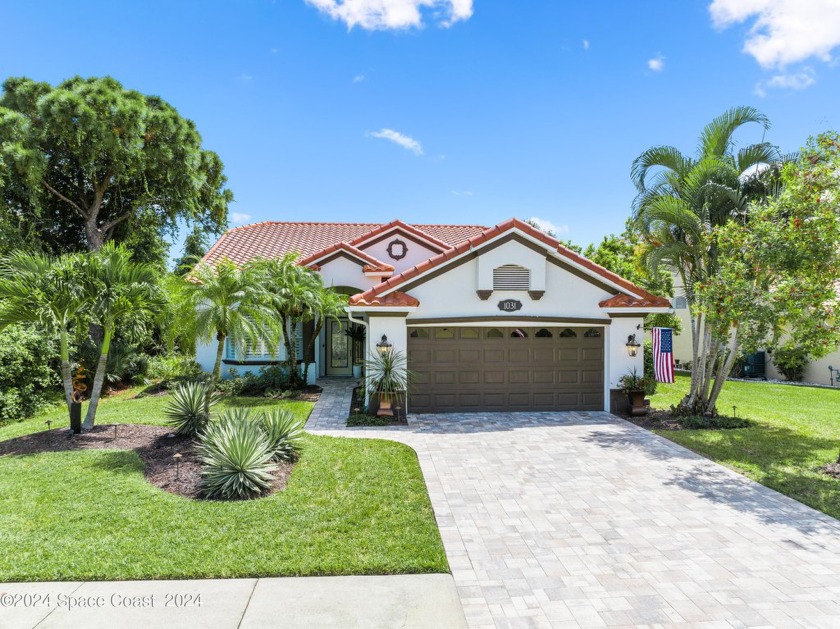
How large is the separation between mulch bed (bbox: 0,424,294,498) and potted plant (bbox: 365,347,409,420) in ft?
14.6

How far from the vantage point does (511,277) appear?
1380 cm

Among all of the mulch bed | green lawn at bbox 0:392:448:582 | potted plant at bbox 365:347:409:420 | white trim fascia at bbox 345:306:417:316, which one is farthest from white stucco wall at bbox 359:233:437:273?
green lawn at bbox 0:392:448:582

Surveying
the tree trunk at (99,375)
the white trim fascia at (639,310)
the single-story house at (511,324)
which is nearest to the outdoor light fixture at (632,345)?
the single-story house at (511,324)

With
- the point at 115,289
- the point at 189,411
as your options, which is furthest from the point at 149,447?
the point at 115,289

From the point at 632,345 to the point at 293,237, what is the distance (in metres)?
17.7

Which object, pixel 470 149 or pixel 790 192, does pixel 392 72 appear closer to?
pixel 470 149

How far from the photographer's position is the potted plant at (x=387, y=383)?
13.0m

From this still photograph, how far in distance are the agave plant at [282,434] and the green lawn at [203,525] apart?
1.37 ft

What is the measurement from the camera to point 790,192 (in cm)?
993

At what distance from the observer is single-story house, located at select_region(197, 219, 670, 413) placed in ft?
44.5

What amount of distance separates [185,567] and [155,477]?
349 centimetres

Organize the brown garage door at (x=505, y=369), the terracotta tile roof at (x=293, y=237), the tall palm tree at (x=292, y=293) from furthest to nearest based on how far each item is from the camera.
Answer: the terracotta tile roof at (x=293, y=237) → the tall palm tree at (x=292, y=293) → the brown garage door at (x=505, y=369)

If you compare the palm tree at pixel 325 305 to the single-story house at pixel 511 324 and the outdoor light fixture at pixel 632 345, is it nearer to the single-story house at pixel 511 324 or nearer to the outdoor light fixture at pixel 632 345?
the single-story house at pixel 511 324

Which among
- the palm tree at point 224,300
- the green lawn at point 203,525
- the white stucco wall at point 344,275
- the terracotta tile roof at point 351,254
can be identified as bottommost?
the green lawn at point 203,525
